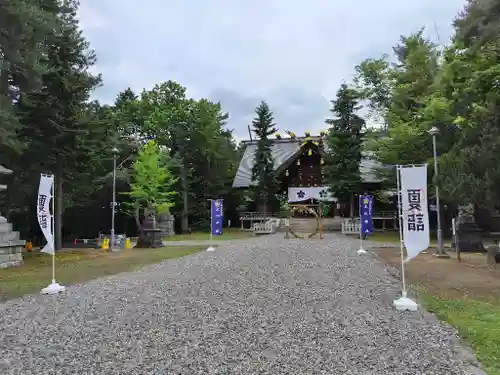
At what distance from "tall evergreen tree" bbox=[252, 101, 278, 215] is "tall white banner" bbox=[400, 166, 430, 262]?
75.9 ft

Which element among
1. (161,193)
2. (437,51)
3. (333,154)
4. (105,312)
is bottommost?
(105,312)

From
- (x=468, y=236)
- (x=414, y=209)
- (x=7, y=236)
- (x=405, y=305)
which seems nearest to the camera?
(x=405, y=305)

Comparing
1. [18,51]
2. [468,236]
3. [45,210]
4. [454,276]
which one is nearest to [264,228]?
[468,236]

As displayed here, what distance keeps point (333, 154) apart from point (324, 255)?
1491cm

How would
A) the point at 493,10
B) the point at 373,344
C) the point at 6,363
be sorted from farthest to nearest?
the point at 493,10 < the point at 373,344 < the point at 6,363

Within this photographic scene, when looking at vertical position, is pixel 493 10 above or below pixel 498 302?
above

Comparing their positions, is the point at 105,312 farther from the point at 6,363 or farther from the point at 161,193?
the point at 161,193

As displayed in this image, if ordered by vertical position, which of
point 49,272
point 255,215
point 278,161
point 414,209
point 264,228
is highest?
point 278,161

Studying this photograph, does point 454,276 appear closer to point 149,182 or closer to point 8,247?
point 8,247

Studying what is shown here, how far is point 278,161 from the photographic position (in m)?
34.2

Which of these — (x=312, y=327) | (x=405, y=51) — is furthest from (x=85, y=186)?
(x=312, y=327)

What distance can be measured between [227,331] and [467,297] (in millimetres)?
4283

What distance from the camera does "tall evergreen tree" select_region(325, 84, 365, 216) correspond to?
86.5 ft

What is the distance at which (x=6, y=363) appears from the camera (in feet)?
13.0
